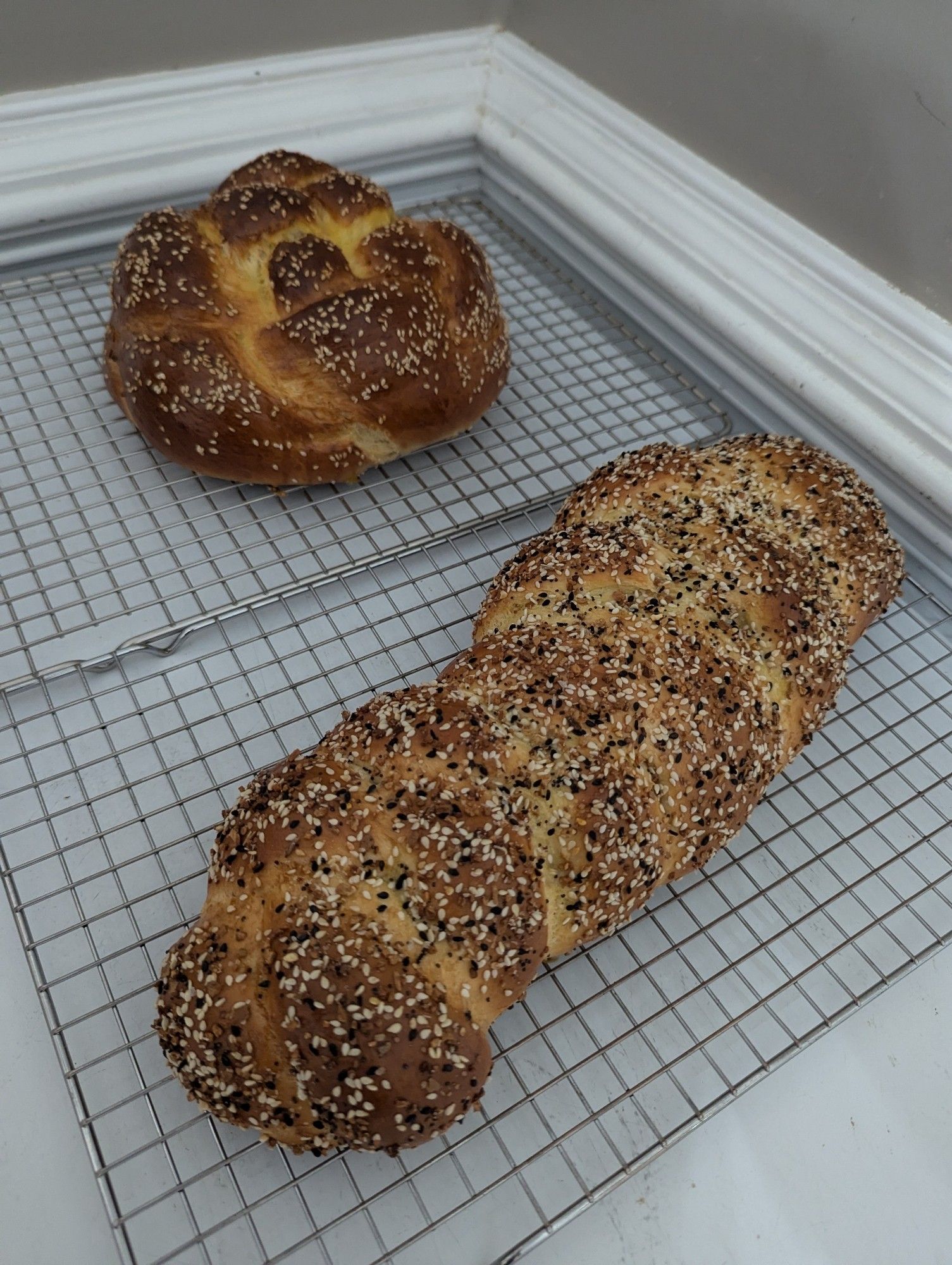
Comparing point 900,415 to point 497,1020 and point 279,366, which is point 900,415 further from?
point 497,1020

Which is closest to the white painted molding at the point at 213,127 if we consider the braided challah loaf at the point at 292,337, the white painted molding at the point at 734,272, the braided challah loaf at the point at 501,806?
the white painted molding at the point at 734,272

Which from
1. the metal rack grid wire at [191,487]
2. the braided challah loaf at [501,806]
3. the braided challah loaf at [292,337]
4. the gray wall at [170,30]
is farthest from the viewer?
the gray wall at [170,30]

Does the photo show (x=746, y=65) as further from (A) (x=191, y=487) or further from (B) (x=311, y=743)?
(B) (x=311, y=743)

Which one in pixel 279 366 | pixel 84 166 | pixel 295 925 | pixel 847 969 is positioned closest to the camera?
pixel 295 925

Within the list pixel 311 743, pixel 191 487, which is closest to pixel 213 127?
pixel 191 487

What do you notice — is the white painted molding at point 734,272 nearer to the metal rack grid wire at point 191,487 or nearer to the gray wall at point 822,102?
the gray wall at point 822,102

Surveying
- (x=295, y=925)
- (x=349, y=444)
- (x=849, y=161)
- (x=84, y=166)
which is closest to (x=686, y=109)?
(x=849, y=161)
